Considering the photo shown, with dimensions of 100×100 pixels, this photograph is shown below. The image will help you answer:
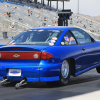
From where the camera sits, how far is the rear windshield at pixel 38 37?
6449 millimetres

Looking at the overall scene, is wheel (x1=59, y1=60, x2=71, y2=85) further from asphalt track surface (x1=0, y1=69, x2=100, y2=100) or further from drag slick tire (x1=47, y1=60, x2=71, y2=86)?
asphalt track surface (x1=0, y1=69, x2=100, y2=100)

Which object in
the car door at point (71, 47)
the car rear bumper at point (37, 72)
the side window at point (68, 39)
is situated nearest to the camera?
the car rear bumper at point (37, 72)

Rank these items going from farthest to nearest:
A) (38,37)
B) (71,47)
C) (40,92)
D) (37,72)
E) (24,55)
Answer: (38,37) < (71,47) < (24,55) < (37,72) < (40,92)

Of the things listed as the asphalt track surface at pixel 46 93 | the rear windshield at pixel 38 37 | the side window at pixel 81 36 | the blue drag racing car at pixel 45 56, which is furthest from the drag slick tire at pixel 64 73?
the side window at pixel 81 36

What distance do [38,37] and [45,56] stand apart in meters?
1.02

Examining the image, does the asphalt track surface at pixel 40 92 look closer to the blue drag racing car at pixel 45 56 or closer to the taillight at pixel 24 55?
the blue drag racing car at pixel 45 56

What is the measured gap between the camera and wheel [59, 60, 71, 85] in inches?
245

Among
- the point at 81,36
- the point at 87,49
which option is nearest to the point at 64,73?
the point at 87,49

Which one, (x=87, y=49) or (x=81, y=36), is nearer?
(x=87, y=49)

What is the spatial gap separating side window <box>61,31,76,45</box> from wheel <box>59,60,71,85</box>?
0.46 metres

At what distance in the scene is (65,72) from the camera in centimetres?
642

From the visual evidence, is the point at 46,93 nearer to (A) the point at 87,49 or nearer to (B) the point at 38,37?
(B) the point at 38,37

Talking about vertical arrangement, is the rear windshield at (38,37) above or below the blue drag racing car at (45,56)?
above

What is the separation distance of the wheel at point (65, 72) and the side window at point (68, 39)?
1.49 feet
